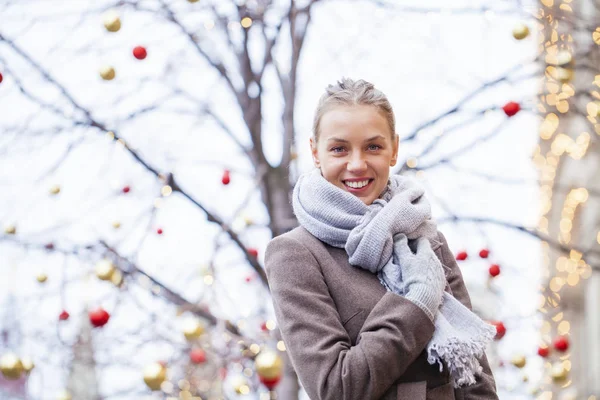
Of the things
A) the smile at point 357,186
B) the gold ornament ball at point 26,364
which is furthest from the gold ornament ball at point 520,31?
the gold ornament ball at point 26,364

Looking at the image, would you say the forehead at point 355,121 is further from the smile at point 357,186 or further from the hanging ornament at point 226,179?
the hanging ornament at point 226,179

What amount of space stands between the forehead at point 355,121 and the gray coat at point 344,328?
0.25m

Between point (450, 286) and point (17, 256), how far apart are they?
7.88ft

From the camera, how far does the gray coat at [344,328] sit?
154cm

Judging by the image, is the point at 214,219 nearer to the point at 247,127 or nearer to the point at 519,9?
the point at 247,127

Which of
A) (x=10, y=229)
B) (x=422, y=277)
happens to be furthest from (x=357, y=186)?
(x=10, y=229)

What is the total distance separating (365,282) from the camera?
5.67ft

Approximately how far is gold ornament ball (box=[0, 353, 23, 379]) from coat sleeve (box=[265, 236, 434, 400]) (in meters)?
1.24

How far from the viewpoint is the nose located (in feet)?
5.71

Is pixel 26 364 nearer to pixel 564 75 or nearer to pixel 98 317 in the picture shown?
pixel 98 317

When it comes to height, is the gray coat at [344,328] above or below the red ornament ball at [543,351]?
above

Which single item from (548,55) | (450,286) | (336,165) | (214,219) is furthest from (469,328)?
(548,55)

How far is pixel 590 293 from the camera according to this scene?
31.8 ft

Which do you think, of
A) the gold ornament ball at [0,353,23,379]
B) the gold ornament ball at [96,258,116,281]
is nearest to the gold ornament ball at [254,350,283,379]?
the gold ornament ball at [0,353,23,379]
